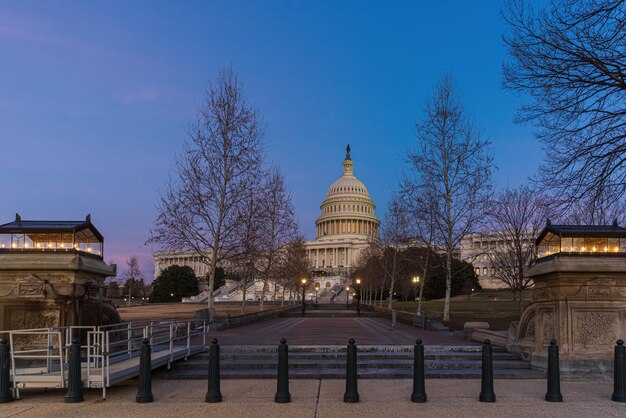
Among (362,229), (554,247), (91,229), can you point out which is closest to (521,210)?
(554,247)

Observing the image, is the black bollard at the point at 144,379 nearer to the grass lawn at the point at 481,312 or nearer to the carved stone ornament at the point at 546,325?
the carved stone ornament at the point at 546,325

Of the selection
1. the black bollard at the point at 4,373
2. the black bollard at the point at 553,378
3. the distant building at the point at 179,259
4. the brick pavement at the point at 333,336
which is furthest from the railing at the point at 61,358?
the distant building at the point at 179,259

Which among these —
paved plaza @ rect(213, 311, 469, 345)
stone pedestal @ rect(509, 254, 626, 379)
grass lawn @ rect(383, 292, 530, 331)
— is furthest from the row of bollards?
grass lawn @ rect(383, 292, 530, 331)

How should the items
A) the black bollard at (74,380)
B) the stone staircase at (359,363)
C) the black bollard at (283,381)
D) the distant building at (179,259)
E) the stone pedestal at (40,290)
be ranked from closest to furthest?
the black bollard at (74,380) → the black bollard at (283,381) → the stone pedestal at (40,290) → the stone staircase at (359,363) → the distant building at (179,259)

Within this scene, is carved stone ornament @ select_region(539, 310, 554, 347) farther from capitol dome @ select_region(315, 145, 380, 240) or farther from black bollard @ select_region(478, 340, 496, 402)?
capitol dome @ select_region(315, 145, 380, 240)

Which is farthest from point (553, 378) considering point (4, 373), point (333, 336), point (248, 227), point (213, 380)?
point (248, 227)

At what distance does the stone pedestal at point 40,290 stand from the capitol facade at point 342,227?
141324mm

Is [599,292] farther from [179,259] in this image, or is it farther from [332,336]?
[179,259]

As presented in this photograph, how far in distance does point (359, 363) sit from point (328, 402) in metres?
3.78

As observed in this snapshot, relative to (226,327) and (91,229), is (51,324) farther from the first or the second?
(226,327)

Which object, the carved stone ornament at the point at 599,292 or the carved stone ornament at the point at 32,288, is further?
the carved stone ornament at the point at 599,292

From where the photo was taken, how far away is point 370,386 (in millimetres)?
11625

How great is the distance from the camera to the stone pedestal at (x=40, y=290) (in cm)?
1173

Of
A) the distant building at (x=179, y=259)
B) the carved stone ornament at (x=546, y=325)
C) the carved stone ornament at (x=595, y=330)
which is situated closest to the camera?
the carved stone ornament at (x=595, y=330)
